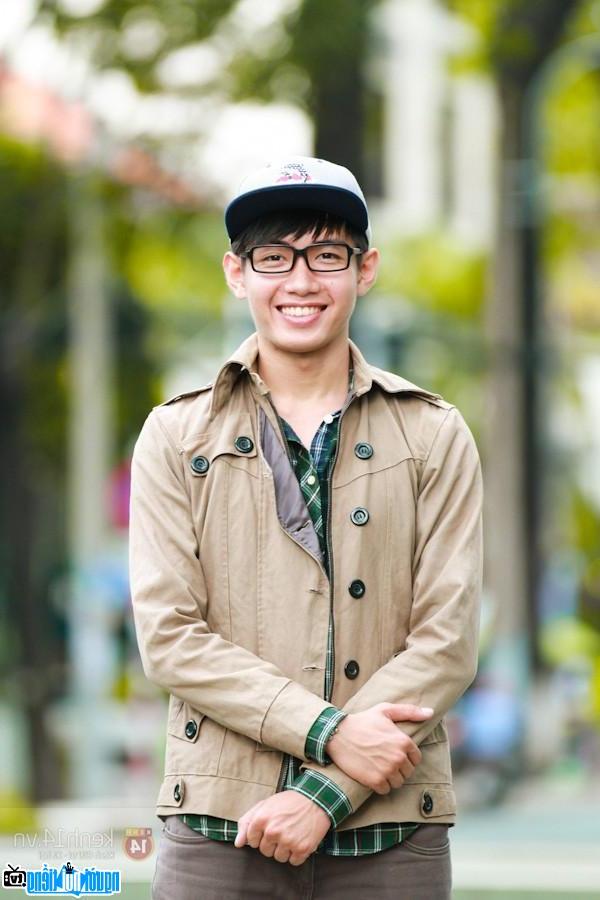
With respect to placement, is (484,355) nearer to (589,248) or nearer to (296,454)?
(589,248)

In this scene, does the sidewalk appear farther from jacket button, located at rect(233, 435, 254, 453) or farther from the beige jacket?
jacket button, located at rect(233, 435, 254, 453)

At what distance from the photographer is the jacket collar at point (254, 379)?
2.71 meters

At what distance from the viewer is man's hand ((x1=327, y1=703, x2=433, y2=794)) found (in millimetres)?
2480

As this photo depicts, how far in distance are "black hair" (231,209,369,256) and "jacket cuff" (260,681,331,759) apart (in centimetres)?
71

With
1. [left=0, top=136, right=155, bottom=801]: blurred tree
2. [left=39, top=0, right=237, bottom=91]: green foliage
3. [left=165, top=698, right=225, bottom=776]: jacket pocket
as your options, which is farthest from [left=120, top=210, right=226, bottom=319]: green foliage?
[left=165, top=698, right=225, bottom=776]: jacket pocket

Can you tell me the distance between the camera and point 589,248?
→ 1716 centimetres

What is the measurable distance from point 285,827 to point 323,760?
111mm

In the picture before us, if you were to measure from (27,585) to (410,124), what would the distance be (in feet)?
20.1

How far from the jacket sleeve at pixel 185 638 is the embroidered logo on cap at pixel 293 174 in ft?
1.42

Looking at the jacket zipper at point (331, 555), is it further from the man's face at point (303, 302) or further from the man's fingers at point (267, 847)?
the man's fingers at point (267, 847)

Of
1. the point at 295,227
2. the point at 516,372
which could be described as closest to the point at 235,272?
the point at 295,227

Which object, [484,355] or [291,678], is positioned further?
[484,355]

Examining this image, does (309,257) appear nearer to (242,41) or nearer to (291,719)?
(291,719)

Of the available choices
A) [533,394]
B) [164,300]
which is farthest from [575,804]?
[164,300]
